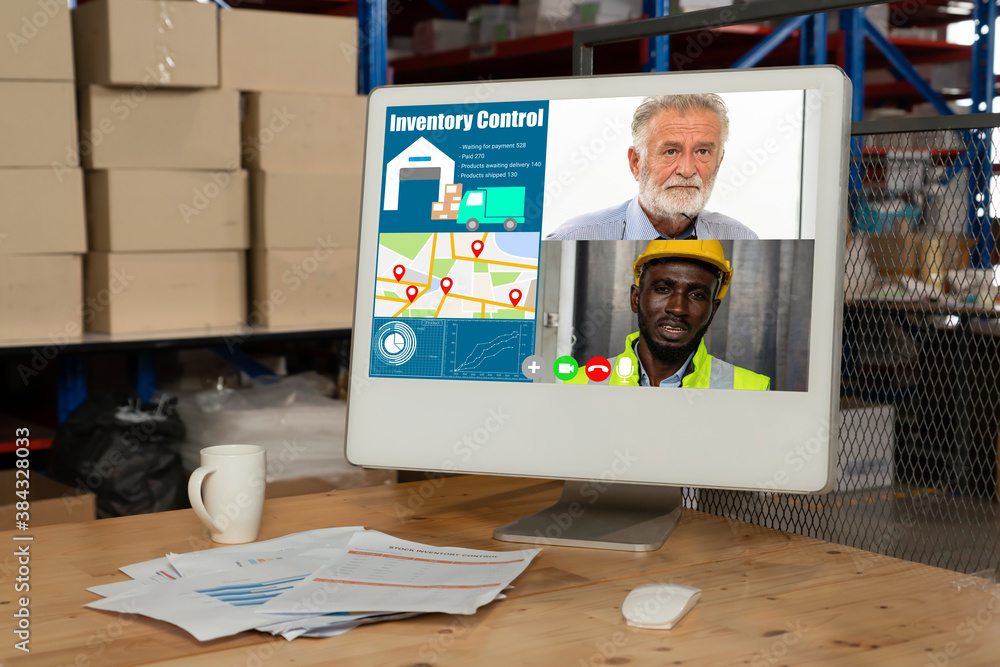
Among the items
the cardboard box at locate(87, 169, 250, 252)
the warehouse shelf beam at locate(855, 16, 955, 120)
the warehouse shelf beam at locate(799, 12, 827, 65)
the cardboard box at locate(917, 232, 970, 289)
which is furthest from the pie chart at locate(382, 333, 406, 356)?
the warehouse shelf beam at locate(855, 16, 955, 120)

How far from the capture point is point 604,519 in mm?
987

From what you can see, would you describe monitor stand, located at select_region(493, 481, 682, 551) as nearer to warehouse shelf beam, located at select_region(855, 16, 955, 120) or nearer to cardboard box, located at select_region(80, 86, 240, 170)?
cardboard box, located at select_region(80, 86, 240, 170)

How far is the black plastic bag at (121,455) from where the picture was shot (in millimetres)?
2127

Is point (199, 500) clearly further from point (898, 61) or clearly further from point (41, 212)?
point (898, 61)

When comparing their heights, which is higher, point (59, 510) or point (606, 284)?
point (606, 284)

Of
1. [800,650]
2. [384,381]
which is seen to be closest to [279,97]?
[384,381]

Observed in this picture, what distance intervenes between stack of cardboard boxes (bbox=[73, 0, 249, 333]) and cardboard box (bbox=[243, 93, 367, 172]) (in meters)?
0.06

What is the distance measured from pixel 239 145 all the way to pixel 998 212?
6.26ft

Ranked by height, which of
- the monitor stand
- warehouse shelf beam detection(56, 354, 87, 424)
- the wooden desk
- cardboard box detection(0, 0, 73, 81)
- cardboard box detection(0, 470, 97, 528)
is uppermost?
cardboard box detection(0, 0, 73, 81)

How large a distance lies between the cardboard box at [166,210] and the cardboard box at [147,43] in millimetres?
231

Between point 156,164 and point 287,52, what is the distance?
48 centimetres

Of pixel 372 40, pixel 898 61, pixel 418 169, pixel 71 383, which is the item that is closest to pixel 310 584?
pixel 418 169

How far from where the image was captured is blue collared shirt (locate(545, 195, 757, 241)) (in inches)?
35.3

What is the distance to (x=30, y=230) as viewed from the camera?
7.12ft
